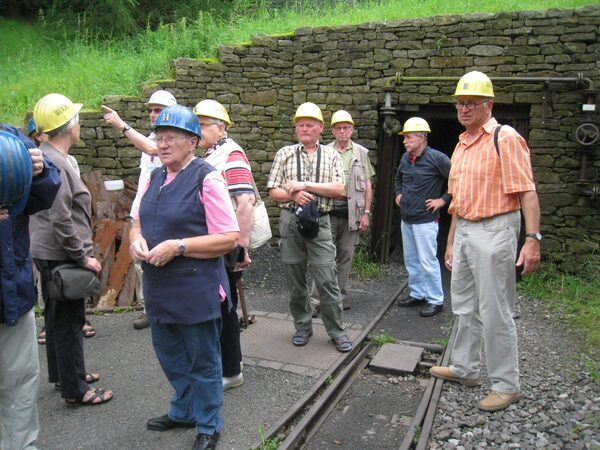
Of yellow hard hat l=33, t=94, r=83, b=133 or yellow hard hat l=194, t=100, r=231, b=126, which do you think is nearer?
yellow hard hat l=33, t=94, r=83, b=133

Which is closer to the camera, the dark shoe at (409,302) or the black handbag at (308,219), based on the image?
the black handbag at (308,219)

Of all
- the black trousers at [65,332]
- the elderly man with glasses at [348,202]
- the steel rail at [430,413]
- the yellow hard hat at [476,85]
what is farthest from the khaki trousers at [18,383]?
the elderly man with glasses at [348,202]

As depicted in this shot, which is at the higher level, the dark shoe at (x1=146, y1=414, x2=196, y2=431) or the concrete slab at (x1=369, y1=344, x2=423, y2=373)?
the dark shoe at (x1=146, y1=414, x2=196, y2=431)

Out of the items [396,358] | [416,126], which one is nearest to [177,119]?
[396,358]

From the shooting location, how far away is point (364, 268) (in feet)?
25.9

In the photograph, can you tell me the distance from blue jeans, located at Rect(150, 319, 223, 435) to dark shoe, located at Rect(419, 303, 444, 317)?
3486 mm

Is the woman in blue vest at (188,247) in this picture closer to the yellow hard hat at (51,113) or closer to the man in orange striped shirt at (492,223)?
the yellow hard hat at (51,113)

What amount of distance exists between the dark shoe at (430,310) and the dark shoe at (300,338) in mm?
1759

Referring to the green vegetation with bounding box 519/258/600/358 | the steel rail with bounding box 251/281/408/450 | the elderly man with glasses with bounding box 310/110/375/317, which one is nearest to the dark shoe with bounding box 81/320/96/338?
the elderly man with glasses with bounding box 310/110/375/317

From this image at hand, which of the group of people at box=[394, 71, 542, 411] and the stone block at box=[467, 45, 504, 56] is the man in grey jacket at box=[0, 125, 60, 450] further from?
the stone block at box=[467, 45, 504, 56]

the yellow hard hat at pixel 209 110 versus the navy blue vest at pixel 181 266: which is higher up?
the yellow hard hat at pixel 209 110

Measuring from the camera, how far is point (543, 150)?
7.25 m

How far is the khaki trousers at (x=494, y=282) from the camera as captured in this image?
11.8ft

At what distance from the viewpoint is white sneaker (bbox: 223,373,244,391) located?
4.01 meters
